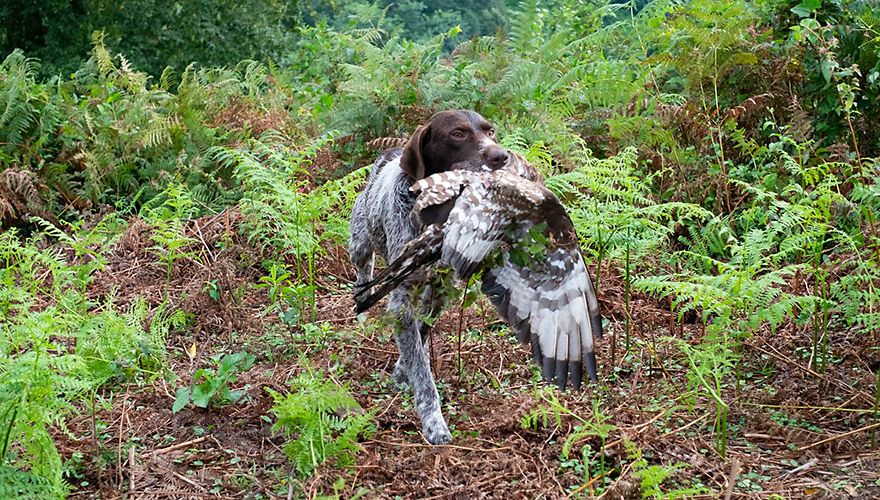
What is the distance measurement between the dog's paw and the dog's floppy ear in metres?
1.19

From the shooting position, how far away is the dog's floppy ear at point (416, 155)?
470 centimetres

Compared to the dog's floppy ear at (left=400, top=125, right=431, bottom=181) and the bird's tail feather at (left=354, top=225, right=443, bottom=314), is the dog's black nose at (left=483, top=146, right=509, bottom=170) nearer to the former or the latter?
the dog's floppy ear at (left=400, top=125, right=431, bottom=181)

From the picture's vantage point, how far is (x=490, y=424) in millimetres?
4305

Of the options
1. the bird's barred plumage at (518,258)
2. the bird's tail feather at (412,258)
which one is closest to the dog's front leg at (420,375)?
the bird's tail feather at (412,258)

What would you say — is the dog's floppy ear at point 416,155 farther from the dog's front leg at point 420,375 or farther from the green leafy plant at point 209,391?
the green leafy plant at point 209,391

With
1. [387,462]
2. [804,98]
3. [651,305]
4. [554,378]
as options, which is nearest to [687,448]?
[554,378]

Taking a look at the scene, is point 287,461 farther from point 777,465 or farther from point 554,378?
point 777,465

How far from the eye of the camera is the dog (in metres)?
4.36

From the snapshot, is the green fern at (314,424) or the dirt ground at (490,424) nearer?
the green fern at (314,424)

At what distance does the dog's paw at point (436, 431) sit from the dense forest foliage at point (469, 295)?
0.12 meters

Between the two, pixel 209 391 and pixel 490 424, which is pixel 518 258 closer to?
pixel 490 424

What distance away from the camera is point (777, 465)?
13.2 ft

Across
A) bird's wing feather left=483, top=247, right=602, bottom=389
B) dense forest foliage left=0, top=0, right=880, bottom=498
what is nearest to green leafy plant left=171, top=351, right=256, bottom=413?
dense forest foliage left=0, top=0, right=880, bottom=498

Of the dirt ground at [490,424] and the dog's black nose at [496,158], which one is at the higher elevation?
the dog's black nose at [496,158]
